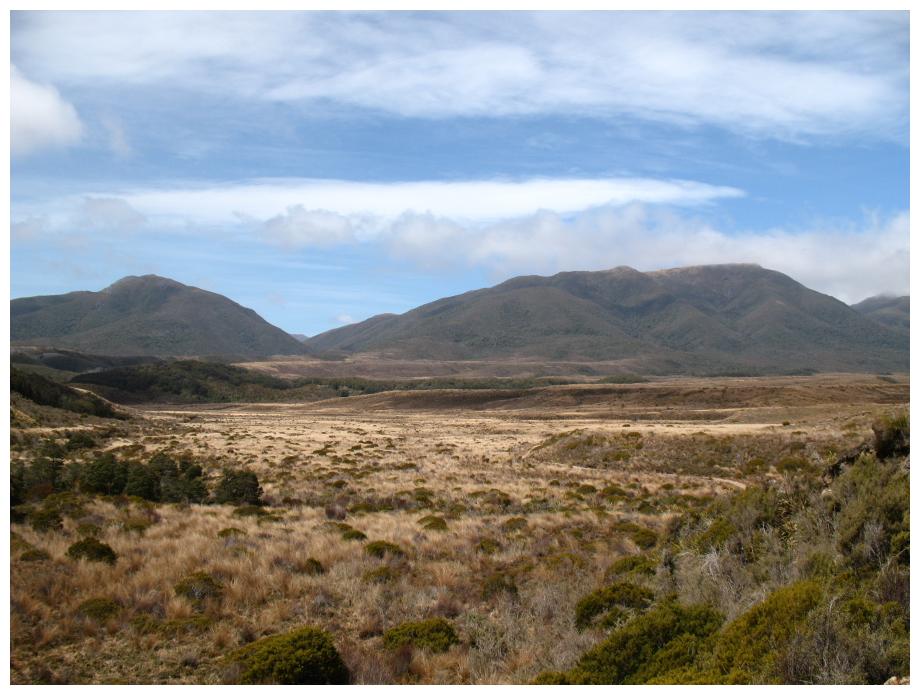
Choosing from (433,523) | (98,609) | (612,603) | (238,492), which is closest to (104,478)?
(238,492)

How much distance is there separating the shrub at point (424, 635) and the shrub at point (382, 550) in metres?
3.99

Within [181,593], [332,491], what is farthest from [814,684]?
[332,491]

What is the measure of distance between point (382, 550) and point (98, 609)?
17.5 ft

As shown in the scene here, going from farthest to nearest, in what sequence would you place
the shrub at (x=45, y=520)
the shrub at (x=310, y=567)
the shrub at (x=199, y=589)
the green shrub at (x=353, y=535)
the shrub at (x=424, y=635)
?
the green shrub at (x=353, y=535) < the shrub at (x=45, y=520) < the shrub at (x=310, y=567) < the shrub at (x=199, y=589) < the shrub at (x=424, y=635)

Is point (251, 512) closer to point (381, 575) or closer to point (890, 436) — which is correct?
point (381, 575)

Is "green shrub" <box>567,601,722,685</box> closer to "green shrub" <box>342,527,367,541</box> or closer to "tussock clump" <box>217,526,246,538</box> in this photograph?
"green shrub" <box>342,527,367,541</box>

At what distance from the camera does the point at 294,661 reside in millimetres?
7301

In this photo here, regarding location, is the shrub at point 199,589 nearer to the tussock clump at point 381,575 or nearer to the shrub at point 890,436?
the tussock clump at point 381,575

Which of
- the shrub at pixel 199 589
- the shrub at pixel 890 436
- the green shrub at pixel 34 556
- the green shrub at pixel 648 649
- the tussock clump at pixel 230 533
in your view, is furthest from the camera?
the tussock clump at pixel 230 533

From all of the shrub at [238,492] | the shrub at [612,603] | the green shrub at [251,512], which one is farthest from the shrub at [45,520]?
the shrub at [612,603]

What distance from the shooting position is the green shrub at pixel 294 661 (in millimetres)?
7219

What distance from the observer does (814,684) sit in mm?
5656

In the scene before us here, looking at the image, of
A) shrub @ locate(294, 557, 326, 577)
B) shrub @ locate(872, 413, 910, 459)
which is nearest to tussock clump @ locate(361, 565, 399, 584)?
shrub @ locate(294, 557, 326, 577)

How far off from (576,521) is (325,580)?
8.48 m
